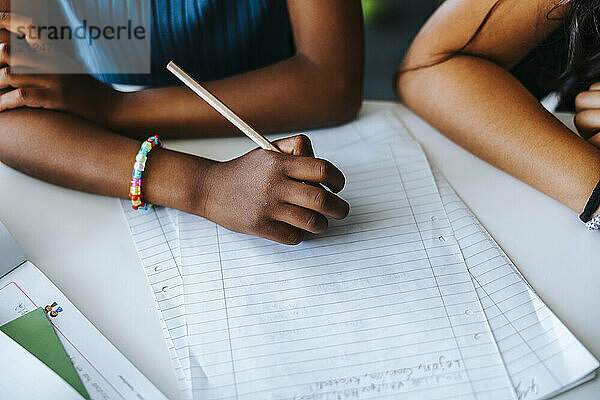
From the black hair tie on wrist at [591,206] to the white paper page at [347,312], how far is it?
14 cm

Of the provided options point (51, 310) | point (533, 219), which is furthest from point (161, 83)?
point (533, 219)

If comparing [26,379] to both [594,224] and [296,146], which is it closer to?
[296,146]

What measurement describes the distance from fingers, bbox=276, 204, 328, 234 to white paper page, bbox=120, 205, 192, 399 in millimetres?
113

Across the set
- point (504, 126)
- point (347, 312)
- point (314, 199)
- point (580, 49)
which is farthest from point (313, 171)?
point (580, 49)

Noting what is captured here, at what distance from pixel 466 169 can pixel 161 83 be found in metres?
0.43

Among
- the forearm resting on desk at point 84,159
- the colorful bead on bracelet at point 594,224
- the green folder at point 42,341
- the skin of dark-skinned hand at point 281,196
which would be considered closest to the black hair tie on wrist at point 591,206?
A: the colorful bead on bracelet at point 594,224

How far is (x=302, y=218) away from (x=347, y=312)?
100 mm

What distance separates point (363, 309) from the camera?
52cm

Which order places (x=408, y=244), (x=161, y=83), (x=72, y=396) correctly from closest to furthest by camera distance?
1. (x=72, y=396)
2. (x=408, y=244)
3. (x=161, y=83)

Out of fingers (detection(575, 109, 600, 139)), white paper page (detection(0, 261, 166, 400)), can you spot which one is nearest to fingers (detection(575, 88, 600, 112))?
fingers (detection(575, 109, 600, 139))

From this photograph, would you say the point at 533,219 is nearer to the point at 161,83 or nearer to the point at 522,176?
the point at 522,176

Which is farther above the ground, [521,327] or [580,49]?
[580,49]

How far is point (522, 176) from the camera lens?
0.65m

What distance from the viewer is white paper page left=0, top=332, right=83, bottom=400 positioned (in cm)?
47
